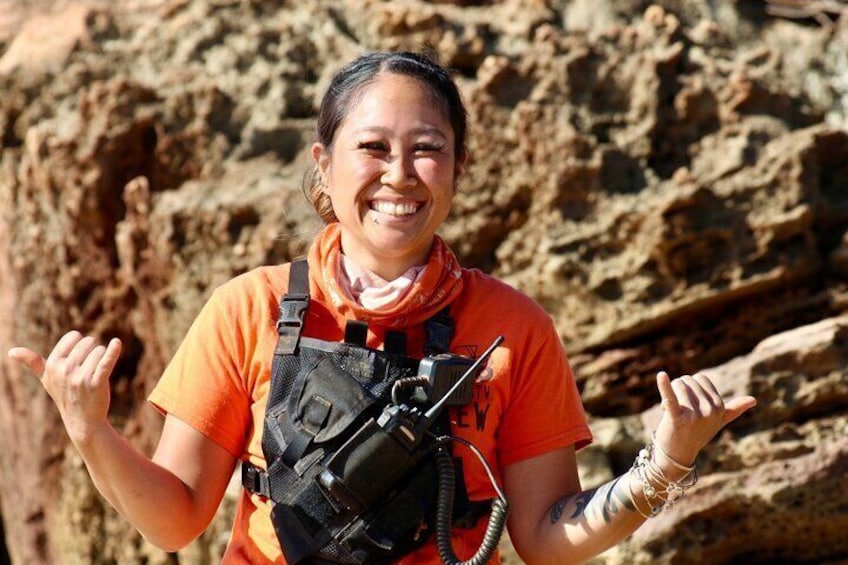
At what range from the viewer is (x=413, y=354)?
2.70 meters

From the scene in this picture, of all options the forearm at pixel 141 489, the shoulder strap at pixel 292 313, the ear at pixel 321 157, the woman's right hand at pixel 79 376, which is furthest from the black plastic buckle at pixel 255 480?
the ear at pixel 321 157

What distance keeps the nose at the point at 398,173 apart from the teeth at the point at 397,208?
1.6 inches

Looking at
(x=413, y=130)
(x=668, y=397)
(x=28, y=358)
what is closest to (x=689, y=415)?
(x=668, y=397)

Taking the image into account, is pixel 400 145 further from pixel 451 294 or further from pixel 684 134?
pixel 684 134

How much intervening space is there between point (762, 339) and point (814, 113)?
1.03 meters

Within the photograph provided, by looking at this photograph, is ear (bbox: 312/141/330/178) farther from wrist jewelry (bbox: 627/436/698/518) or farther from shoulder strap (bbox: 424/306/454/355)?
wrist jewelry (bbox: 627/436/698/518)

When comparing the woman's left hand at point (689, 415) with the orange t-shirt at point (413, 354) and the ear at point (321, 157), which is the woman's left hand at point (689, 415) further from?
the ear at point (321, 157)

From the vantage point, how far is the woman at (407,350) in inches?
103

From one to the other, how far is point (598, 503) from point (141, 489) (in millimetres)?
970

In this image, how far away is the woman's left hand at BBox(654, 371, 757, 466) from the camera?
2.45m

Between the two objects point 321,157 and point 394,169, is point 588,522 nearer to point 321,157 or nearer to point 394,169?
point 394,169

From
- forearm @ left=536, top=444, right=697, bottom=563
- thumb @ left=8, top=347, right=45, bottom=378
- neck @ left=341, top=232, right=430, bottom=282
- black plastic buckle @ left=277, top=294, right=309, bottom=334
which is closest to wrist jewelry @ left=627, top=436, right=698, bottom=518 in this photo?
forearm @ left=536, top=444, right=697, bottom=563

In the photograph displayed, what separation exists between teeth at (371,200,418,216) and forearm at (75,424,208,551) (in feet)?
2.42

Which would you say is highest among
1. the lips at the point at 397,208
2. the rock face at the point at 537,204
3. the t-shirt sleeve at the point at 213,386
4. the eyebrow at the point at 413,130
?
the eyebrow at the point at 413,130
